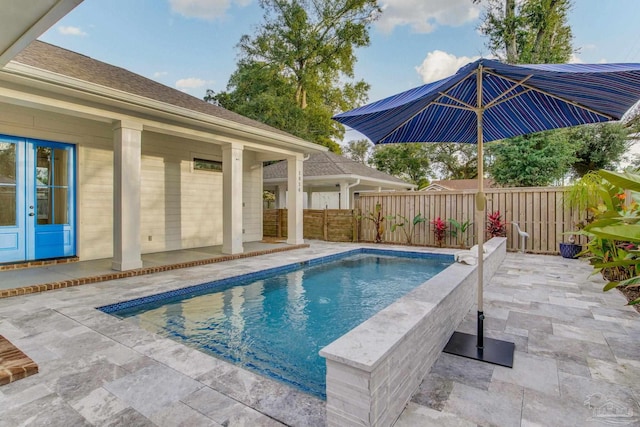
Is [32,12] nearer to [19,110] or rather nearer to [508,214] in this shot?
[19,110]

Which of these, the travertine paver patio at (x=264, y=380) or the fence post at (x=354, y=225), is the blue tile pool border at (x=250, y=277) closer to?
the travertine paver patio at (x=264, y=380)

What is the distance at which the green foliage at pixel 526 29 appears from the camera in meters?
14.0

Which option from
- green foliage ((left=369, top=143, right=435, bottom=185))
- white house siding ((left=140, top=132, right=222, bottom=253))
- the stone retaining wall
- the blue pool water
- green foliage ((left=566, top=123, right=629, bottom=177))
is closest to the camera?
the stone retaining wall

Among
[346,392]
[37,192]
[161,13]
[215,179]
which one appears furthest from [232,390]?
[161,13]

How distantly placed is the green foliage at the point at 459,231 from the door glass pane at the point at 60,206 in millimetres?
9895

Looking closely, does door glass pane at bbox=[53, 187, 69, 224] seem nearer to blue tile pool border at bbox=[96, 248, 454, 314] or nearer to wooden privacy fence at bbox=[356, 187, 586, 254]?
blue tile pool border at bbox=[96, 248, 454, 314]

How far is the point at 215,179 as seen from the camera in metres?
10.1

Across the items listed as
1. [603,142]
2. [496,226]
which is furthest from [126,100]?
[603,142]

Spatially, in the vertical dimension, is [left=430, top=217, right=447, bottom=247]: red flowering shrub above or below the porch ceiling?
below

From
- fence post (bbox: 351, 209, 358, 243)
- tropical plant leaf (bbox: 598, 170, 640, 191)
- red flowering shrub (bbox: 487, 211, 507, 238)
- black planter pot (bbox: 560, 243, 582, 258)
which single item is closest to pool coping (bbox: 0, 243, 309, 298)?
fence post (bbox: 351, 209, 358, 243)

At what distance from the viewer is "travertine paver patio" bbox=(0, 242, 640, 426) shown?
206cm

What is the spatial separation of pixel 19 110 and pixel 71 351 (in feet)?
18.7

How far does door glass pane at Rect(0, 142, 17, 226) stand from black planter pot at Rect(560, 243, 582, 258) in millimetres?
12146

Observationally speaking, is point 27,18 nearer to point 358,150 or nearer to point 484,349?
point 484,349
